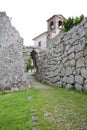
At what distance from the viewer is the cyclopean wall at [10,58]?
46.4ft

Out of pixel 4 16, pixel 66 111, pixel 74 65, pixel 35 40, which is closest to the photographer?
pixel 66 111

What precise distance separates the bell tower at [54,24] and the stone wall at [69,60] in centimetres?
2131

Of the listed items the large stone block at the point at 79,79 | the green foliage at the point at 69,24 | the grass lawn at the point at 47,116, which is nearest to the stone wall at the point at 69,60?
the large stone block at the point at 79,79

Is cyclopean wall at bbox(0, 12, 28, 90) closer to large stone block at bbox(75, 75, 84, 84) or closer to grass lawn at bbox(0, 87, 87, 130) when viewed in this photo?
large stone block at bbox(75, 75, 84, 84)

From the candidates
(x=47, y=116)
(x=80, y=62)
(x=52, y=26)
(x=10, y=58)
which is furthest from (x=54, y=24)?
(x=47, y=116)

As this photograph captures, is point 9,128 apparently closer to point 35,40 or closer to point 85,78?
point 85,78

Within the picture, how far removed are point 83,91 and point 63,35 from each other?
4727 millimetres

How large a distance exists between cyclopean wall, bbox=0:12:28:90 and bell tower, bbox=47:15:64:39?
23401mm

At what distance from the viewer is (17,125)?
577cm

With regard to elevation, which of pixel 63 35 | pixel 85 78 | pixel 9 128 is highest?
pixel 63 35

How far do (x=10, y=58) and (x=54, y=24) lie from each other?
85.3 ft

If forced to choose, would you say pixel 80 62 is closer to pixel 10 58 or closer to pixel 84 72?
pixel 84 72

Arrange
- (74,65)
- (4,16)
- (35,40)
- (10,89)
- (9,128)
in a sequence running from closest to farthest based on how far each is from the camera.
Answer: (9,128) → (74,65) → (10,89) → (4,16) → (35,40)

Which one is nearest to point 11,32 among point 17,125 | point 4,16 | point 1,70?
point 4,16
